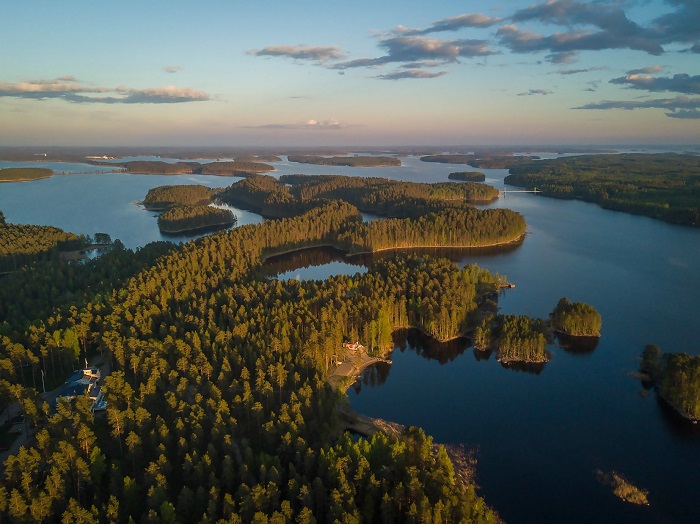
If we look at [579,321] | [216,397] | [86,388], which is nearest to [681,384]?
[579,321]

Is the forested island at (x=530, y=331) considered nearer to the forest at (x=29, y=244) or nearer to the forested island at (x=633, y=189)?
the forest at (x=29, y=244)

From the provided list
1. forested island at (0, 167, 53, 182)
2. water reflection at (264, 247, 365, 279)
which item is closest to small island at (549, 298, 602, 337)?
water reflection at (264, 247, 365, 279)

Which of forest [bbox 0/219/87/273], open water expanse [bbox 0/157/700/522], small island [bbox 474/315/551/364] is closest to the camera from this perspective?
open water expanse [bbox 0/157/700/522]

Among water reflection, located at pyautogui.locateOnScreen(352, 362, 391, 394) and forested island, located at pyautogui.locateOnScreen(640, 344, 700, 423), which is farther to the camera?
water reflection, located at pyautogui.locateOnScreen(352, 362, 391, 394)

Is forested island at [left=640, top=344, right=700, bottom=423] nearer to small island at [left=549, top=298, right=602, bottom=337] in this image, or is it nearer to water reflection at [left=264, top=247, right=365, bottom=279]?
small island at [left=549, top=298, right=602, bottom=337]

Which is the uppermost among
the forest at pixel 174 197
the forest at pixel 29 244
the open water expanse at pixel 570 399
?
the forest at pixel 174 197

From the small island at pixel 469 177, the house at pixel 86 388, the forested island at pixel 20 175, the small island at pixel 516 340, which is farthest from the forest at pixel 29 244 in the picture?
the small island at pixel 469 177
